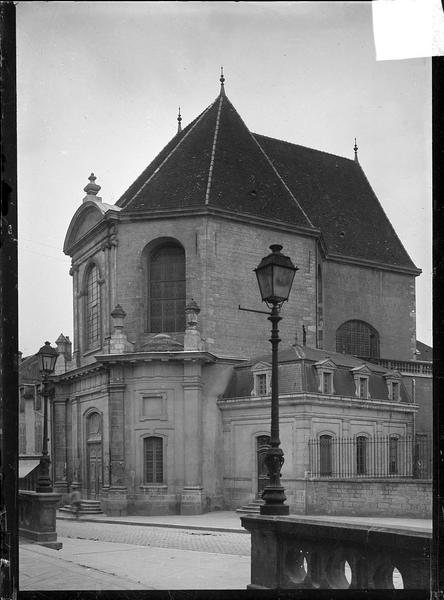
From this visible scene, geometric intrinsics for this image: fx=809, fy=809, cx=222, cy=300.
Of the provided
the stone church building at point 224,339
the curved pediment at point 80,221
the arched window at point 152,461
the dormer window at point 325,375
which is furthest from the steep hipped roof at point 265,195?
the curved pediment at point 80,221

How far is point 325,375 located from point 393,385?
3.56m

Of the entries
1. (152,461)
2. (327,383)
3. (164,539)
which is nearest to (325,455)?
(327,383)

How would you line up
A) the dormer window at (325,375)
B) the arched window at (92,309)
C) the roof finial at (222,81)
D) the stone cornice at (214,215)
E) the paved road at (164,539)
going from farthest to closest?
the dormer window at (325,375)
the stone cornice at (214,215)
the arched window at (92,309)
the paved road at (164,539)
the roof finial at (222,81)

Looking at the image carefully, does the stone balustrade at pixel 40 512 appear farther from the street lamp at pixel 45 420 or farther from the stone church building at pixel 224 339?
the stone church building at pixel 224 339

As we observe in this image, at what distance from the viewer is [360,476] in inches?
1015

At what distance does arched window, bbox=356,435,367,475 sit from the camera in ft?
85.9

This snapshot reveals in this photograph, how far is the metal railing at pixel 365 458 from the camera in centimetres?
2541

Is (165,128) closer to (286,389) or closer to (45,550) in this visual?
(45,550)

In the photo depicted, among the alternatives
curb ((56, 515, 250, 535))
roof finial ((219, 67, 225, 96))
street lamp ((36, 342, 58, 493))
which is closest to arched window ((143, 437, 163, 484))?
curb ((56, 515, 250, 535))

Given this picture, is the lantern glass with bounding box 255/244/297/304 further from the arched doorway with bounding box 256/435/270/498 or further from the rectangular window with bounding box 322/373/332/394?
the rectangular window with bounding box 322/373/332/394

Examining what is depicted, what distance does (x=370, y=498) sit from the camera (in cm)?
2322

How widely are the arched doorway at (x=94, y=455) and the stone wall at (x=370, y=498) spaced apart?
249 inches

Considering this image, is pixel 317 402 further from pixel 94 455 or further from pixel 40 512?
pixel 40 512

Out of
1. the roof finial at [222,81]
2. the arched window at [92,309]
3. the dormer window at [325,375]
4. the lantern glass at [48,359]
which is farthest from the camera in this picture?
the dormer window at [325,375]
